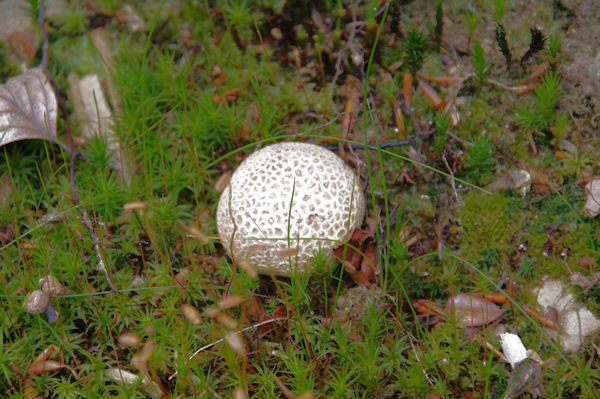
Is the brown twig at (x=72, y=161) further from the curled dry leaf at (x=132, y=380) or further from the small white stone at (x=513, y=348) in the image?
the small white stone at (x=513, y=348)

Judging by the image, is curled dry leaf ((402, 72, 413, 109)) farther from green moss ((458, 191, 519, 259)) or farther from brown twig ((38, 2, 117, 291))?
brown twig ((38, 2, 117, 291))

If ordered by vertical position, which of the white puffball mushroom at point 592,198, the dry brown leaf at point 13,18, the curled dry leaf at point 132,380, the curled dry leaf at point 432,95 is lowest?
the curled dry leaf at point 132,380

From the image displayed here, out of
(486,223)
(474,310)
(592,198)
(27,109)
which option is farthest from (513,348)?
(27,109)

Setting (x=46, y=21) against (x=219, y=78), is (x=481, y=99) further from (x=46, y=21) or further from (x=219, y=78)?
(x=46, y=21)

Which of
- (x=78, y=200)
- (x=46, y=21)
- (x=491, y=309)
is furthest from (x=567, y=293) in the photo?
(x=46, y=21)

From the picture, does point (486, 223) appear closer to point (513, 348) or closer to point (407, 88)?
point (513, 348)

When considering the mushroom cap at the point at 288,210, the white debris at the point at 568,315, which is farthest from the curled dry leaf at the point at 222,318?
the white debris at the point at 568,315

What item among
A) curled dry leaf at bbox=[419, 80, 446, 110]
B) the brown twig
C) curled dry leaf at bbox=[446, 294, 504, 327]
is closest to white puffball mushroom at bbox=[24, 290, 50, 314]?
the brown twig
